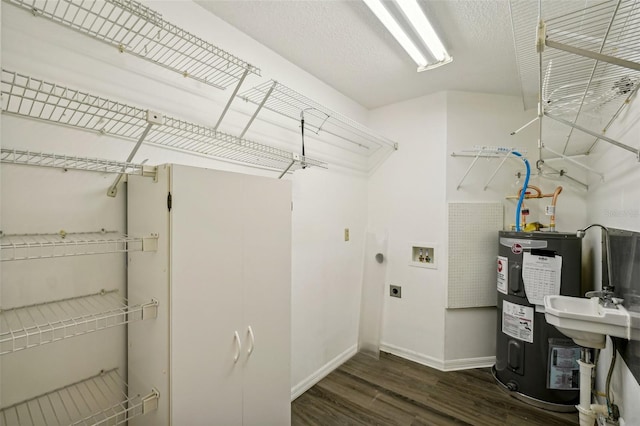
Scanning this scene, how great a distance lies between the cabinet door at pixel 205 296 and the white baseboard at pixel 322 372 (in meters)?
1.06

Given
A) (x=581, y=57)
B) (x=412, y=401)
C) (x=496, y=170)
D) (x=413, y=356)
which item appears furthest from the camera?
(x=413, y=356)

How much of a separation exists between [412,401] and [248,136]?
8.27ft

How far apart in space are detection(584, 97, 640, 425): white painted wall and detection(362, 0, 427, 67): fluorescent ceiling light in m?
1.30

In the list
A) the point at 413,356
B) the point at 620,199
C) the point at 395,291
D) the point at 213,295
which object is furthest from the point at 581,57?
the point at 413,356

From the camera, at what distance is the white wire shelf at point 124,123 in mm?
1106

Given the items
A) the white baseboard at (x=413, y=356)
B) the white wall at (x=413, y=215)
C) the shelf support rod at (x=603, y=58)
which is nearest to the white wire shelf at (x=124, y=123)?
the shelf support rod at (x=603, y=58)

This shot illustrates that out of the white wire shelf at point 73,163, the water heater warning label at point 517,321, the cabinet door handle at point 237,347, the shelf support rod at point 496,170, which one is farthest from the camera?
the shelf support rod at point 496,170

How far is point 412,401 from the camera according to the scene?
2334 mm

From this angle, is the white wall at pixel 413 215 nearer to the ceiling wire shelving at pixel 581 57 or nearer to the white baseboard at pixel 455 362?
the white baseboard at pixel 455 362

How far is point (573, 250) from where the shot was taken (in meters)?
2.23

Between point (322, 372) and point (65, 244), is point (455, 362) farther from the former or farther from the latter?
point (65, 244)

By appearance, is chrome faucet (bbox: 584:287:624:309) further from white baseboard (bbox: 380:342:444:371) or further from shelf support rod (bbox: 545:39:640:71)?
white baseboard (bbox: 380:342:444:371)

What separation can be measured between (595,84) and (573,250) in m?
1.27

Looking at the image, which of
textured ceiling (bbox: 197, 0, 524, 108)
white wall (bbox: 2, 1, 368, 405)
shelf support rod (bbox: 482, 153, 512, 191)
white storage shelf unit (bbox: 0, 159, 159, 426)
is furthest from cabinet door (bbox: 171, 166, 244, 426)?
shelf support rod (bbox: 482, 153, 512, 191)
